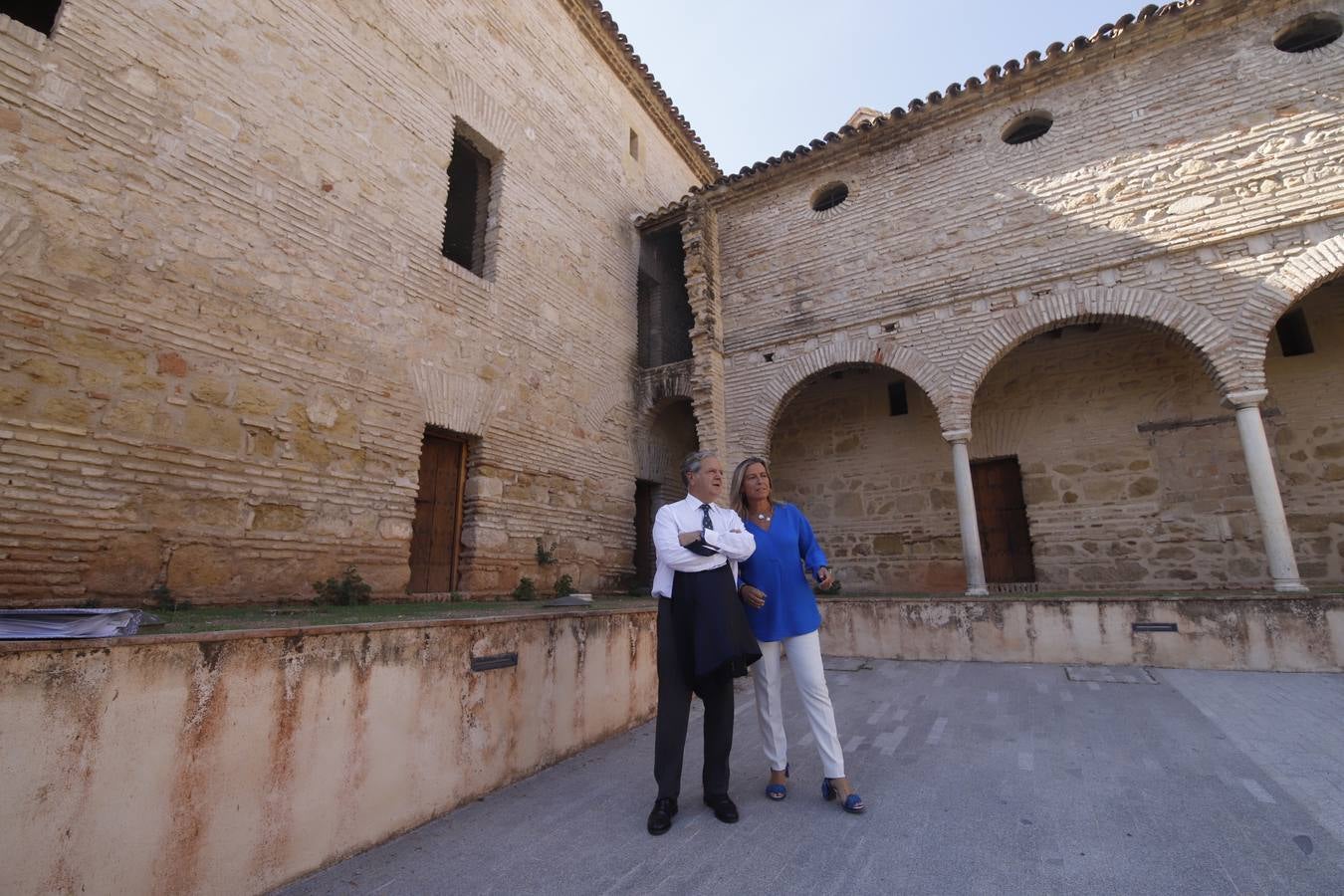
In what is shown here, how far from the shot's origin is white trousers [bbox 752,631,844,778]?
265cm

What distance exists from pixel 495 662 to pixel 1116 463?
31.0 ft

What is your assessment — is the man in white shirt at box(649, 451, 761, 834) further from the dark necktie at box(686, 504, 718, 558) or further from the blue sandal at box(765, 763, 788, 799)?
the blue sandal at box(765, 763, 788, 799)

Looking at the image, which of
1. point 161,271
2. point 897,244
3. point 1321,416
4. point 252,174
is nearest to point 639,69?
point 897,244

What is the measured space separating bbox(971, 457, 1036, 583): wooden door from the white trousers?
302 inches

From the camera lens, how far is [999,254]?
26.7 feet

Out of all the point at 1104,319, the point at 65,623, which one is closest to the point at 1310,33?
the point at 1104,319

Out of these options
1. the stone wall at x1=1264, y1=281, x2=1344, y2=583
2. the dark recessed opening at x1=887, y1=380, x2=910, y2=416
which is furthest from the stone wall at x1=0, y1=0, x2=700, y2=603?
the stone wall at x1=1264, y1=281, x2=1344, y2=583

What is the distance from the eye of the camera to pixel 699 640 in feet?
8.18

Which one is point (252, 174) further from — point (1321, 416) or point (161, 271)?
point (1321, 416)

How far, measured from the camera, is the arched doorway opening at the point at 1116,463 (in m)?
8.08

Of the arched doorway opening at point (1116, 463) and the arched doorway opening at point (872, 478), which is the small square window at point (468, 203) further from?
the arched doorway opening at point (1116, 463)

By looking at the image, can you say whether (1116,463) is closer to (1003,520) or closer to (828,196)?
(1003,520)

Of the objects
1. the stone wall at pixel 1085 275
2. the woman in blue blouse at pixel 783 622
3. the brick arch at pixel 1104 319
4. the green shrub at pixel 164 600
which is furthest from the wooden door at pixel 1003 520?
the green shrub at pixel 164 600

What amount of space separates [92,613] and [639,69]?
11.7 meters
